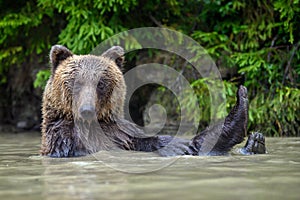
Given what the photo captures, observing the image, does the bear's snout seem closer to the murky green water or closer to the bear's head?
the bear's head

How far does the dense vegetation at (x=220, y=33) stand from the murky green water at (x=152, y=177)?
325 centimetres

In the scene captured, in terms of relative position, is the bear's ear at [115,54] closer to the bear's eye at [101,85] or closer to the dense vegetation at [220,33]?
the bear's eye at [101,85]

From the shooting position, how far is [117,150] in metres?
5.05

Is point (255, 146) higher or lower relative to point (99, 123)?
lower

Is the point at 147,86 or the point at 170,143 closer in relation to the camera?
the point at 170,143

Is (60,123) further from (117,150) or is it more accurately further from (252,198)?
(252,198)

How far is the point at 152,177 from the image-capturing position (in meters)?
3.24

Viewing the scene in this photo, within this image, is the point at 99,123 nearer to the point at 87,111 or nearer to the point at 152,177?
the point at 87,111

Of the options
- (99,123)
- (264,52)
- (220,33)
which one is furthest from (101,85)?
(220,33)

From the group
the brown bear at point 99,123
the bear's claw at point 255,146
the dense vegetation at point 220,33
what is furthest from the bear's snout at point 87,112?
the dense vegetation at point 220,33

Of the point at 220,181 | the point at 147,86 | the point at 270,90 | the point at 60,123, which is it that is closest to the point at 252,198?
the point at 220,181

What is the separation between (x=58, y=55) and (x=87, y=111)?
1.10 metres

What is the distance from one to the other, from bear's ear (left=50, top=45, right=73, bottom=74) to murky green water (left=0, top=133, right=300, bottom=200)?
4.26 ft

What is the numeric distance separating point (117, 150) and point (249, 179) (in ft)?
7.05
